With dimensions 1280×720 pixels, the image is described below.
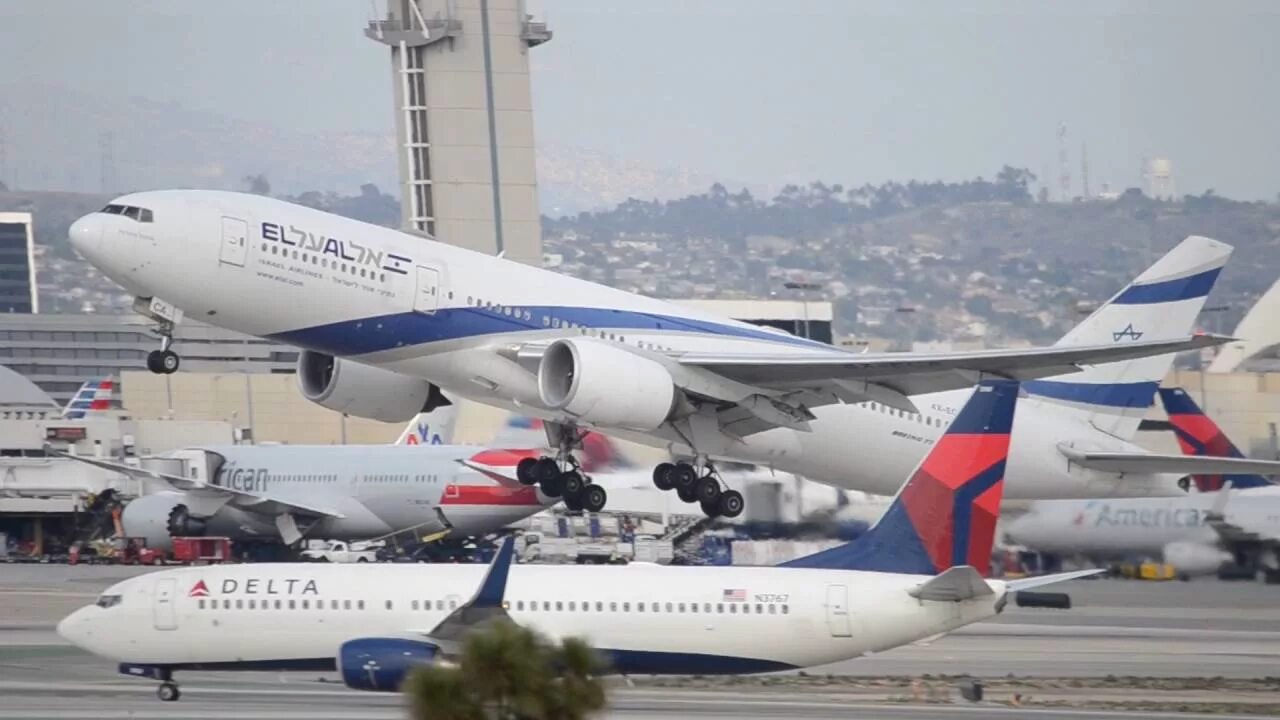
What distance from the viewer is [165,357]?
96.2 feet

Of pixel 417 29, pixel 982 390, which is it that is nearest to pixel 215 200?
pixel 982 390

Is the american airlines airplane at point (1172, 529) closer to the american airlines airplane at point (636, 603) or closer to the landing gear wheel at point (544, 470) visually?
the american airlines airplane at point (636, 603)

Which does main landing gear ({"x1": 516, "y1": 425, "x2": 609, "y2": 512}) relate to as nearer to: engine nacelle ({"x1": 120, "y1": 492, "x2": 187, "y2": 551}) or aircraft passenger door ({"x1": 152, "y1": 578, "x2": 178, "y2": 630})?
aircraft passenger door ({"x1": 152, "y1": 578, "x2": 178, "y2": 630})

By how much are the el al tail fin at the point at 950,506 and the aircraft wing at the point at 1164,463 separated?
4.36 meters

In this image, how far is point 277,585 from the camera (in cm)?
3036

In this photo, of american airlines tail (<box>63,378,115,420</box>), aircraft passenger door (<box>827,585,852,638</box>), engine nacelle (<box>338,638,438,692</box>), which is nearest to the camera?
engine nacelle (<box>338,638,438,692</box>)

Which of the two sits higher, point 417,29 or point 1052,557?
point 417,29

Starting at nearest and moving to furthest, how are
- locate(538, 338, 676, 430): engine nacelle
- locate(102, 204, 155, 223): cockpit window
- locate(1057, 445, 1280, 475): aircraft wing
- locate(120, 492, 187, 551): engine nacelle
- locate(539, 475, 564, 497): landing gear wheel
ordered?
locate(102, 204, 155, 223): cockpit window, locate(538, 338, 676, 430): engine nacelle, locate(539, 475, 564, 497): landing gear wheel, locate(1057, 445, 1280, 475): aircraft wing, locate(120, 492, 187, 551): engine nacelle

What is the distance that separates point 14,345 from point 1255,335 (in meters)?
90.9

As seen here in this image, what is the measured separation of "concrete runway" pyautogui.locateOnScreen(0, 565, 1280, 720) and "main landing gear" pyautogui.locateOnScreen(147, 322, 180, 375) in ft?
15.9

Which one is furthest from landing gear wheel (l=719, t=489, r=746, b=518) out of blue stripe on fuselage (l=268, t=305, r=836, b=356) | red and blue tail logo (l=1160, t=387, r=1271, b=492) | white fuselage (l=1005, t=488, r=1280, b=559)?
red and blue tail logo (l=1160, t=387, r=1271, b=492)

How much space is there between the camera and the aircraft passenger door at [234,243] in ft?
91.4

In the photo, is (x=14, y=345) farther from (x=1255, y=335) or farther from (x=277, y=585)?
(x=277, y=585)

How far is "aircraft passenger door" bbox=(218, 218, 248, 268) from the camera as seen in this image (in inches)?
1097
